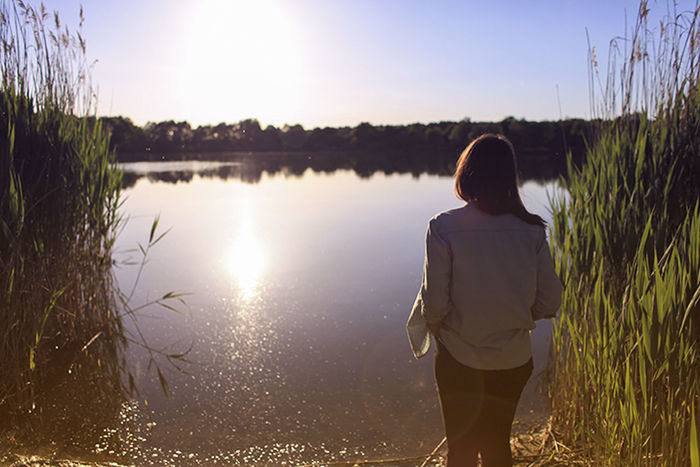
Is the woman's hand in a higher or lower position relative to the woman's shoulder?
lower

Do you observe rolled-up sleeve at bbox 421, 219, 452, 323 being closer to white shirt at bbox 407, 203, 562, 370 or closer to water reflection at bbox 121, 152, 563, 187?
white shirt at bbox 407, 203, 562, 370

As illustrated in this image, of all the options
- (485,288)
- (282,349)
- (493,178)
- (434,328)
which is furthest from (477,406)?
(282,349)

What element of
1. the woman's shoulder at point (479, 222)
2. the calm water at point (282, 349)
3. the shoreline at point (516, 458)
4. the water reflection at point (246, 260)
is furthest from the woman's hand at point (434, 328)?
the water reflection at point (246, 260)

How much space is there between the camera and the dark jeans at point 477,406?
150 cm

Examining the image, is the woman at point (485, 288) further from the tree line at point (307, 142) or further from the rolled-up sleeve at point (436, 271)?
the tree line at point (307, 142)

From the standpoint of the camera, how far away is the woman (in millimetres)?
1441

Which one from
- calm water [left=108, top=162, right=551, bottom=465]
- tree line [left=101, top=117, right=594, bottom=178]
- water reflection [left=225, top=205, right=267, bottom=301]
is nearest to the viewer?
calm water [left=108, top=162, right=551, bottom=465]

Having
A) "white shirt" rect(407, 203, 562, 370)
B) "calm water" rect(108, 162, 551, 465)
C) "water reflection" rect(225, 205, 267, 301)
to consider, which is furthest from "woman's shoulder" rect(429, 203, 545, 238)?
"water reflection" rect(225, 205, 267, 301)

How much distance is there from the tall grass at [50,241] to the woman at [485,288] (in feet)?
7.15

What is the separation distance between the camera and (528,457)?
2.34 meters

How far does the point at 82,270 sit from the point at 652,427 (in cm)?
365

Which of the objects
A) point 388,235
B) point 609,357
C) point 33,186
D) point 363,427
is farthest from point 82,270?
point 388,235

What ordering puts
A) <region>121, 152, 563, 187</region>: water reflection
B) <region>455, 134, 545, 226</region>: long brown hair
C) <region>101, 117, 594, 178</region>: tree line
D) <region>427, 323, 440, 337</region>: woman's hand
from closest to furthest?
<region>455, 134, 545, 226</region>: long brown hair
<region>427, 323, 440, 337</region>: woman's hand
<region>121, 152, 563, 187</region>: water reflection
<region>101, 117, 594, 178</region>: tree line

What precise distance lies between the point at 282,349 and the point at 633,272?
297 cm
